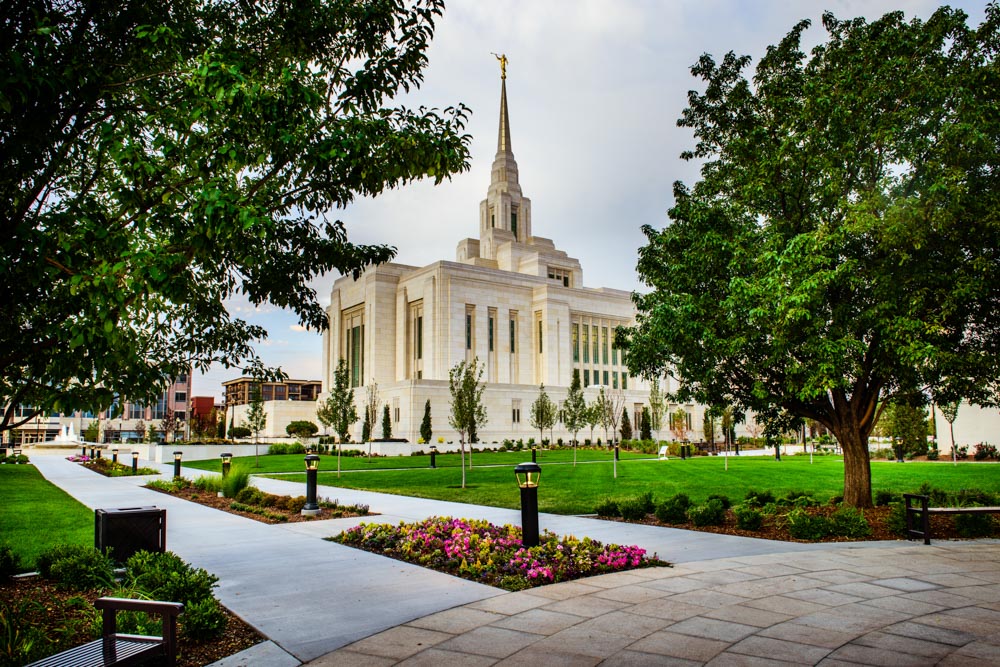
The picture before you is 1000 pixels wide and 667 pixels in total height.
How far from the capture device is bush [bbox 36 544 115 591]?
7363mm

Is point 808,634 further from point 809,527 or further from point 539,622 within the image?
point 809,527

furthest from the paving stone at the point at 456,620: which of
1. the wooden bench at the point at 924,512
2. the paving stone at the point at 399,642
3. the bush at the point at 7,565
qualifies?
the wooden bench at the point at 924,512

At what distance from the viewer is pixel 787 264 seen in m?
11.0

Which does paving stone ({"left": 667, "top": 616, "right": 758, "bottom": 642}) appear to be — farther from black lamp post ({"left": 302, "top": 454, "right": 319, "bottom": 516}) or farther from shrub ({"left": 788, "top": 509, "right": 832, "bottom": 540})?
black lamp post ({"left": 302, "top": 454, "right": 319, "bottom": 516})

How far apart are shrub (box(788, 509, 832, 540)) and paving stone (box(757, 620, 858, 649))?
213 inches

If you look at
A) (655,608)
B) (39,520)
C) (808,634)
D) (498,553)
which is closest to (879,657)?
(808,634)

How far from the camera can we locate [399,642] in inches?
215

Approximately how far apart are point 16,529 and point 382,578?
30.6 feet

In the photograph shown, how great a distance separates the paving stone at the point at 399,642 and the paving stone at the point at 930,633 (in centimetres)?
368

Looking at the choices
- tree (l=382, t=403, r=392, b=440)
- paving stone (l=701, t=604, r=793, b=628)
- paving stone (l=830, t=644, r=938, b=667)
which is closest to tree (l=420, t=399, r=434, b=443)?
tree (l=382, t=403, r=392, b=440)

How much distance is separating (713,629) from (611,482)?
691 inches

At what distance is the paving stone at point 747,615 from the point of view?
5.89 meters

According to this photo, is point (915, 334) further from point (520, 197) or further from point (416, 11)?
point (520, 197)

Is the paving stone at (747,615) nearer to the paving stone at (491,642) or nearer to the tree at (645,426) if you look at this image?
the paving stone at (491,642)
